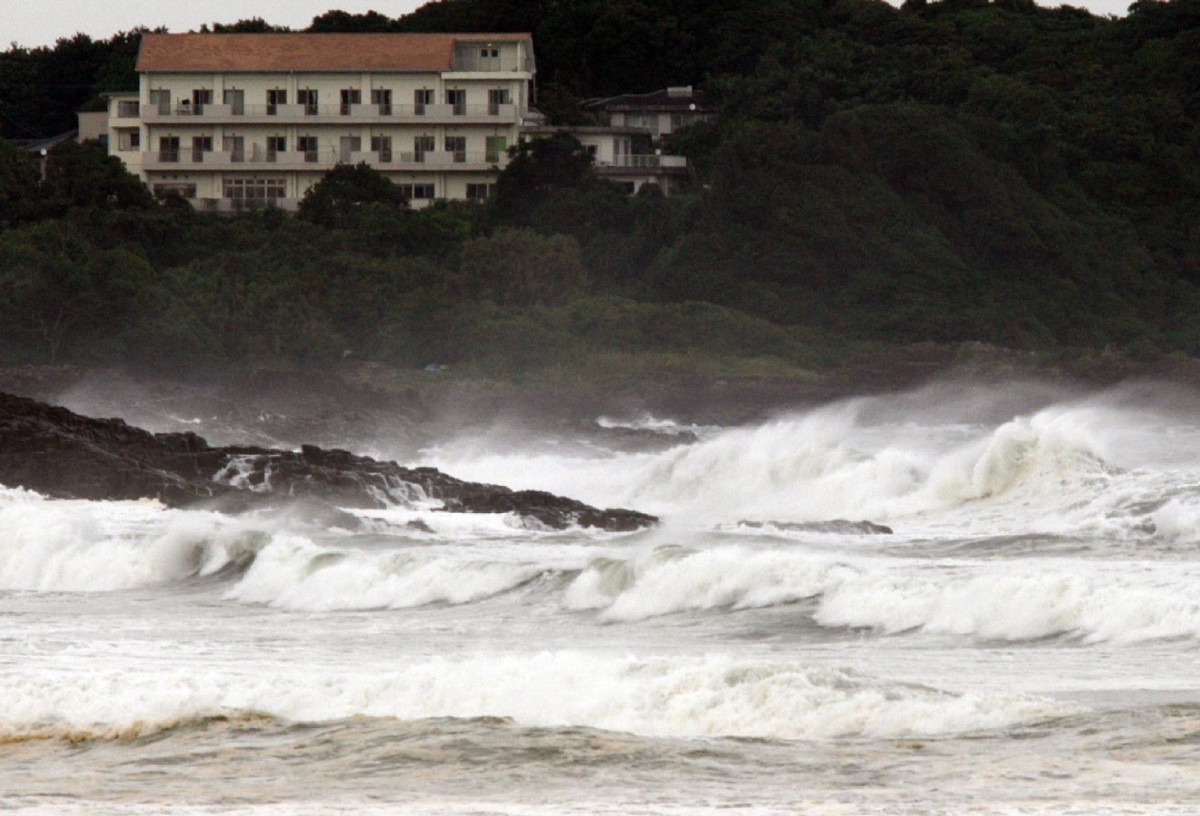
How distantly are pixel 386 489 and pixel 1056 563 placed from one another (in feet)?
41.9

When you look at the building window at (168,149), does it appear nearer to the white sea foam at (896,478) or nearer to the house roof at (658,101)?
the house roof at (658,101)

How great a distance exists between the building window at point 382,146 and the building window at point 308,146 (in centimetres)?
254

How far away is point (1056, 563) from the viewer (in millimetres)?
23172

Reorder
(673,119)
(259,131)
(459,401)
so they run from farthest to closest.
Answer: (673,119)
(259,131)
(459,401)

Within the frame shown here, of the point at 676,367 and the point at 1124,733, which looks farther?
the point at 676,367

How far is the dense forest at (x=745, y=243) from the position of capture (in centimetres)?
5975

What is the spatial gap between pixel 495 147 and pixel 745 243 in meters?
18.2

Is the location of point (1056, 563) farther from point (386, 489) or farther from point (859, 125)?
point (859, 125)

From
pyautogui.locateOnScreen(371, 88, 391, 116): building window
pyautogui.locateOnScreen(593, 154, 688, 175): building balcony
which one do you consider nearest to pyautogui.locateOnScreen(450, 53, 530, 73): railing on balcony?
pyautogui.locateOnScreen(371, 88, 391, 116): building window

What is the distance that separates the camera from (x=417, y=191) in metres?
82.3

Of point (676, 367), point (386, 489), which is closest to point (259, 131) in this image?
point (676, 367)

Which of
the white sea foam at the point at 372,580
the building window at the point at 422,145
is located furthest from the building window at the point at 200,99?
the white sea foam at the point at 372,580

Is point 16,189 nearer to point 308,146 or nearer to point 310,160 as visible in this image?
point 310,160

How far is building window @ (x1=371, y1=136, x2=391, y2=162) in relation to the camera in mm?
82000
